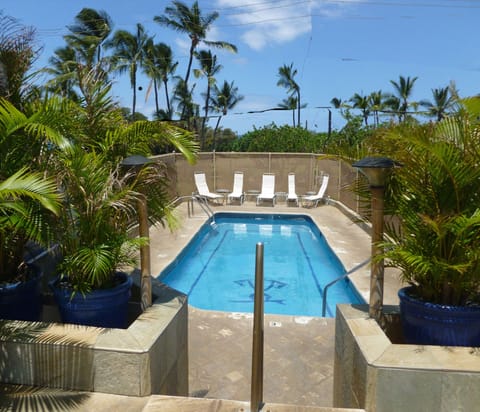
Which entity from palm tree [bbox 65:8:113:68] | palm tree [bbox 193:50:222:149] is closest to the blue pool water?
palm tree [bbox 193:50:222:149]

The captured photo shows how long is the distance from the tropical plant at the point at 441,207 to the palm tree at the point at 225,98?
2934cm

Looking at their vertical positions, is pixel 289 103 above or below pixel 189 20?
below

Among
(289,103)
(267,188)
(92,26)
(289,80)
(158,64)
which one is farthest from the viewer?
(289,103)

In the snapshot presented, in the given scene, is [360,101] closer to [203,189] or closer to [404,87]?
[404,87]

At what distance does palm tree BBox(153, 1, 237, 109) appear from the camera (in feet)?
79.4

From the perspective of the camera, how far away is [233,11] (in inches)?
634

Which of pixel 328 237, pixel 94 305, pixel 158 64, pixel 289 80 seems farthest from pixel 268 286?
pixel 289 80

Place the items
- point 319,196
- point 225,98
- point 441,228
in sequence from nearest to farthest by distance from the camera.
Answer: point 441,228, point 319,196, point 225,98

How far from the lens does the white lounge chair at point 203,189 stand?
Result: 44.0ft

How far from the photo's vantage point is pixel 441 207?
2.72m

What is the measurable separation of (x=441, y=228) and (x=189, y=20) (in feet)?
81.5

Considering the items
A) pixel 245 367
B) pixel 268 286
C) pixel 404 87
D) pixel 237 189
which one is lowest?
pixel 268 286

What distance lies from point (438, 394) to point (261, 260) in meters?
1.18

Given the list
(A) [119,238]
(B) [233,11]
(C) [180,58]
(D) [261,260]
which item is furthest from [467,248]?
(C) [180,58]
